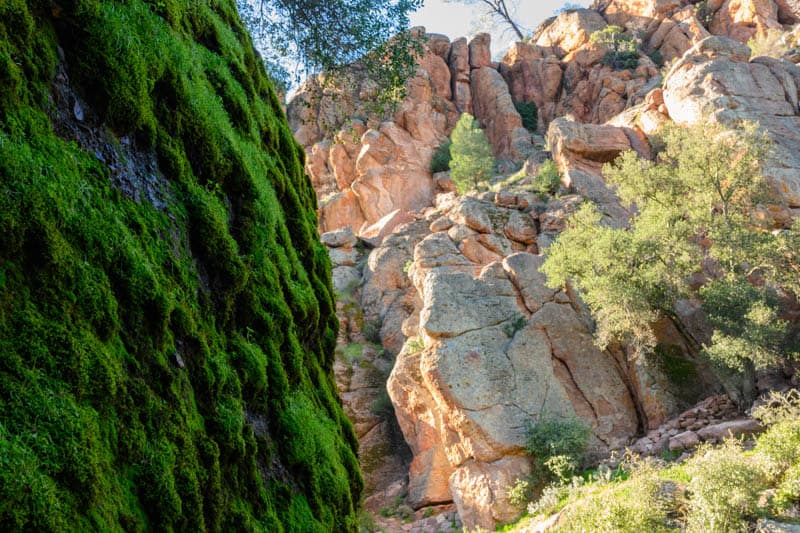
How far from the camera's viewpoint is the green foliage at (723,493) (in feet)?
33.0

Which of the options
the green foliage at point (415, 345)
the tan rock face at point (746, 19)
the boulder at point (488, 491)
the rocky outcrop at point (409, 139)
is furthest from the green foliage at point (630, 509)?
the tan rock face at point (746, 19)

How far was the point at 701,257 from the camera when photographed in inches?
762

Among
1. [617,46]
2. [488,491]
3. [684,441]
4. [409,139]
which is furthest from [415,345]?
[617,46]

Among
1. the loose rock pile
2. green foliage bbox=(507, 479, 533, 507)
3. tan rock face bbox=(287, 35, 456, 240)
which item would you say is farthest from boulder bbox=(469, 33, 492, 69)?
green foliage bbox=(507, 479, 533, 507)

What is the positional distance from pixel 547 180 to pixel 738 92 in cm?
999

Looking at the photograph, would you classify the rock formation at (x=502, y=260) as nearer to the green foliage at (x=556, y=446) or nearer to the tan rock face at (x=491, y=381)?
the tan rock face at (x=491, y=381)

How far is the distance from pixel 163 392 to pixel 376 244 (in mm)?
31209

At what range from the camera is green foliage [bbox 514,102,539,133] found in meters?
46.4

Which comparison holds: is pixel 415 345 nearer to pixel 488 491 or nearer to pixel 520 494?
pixel 488 491

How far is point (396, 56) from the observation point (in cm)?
1114

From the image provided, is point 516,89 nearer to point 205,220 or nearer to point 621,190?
point 621,190

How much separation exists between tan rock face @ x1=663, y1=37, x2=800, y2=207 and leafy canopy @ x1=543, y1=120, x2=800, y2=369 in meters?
4.08

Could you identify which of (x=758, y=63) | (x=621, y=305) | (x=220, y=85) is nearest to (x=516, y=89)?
(x=758, y=63)

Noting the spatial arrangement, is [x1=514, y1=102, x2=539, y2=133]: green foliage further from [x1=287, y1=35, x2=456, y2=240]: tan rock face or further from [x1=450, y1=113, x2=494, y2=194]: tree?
[x1=450, y1=113, x2=494, y2=194]: tree
